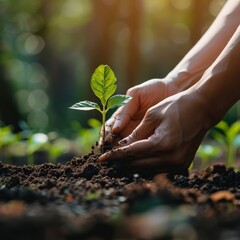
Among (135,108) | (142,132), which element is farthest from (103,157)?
(135,108)

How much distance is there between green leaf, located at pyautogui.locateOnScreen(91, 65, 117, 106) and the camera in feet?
8.52

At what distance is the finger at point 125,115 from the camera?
296 centimetres

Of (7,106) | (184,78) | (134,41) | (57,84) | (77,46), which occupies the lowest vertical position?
(57,84)

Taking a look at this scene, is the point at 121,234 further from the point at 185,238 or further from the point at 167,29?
the point at 167,29

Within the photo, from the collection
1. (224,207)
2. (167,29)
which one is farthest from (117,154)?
(167,29)

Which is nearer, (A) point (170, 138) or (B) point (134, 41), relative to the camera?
(A) point (170, 138)

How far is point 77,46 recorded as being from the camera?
113 feet

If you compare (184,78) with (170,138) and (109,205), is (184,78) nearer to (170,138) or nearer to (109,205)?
(170,138)

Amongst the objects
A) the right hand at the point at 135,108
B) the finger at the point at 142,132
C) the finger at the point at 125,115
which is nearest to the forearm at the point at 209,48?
the right hand at the point at 135,108

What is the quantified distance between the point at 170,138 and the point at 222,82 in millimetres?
401

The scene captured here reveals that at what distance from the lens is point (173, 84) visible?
11.1 ft

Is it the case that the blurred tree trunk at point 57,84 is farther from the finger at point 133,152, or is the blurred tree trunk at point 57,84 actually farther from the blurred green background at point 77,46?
the finger at point 133,152

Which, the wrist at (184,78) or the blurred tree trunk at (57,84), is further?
the blurred tree trunk at (57,84)

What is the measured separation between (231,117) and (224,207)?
14.4 meters
